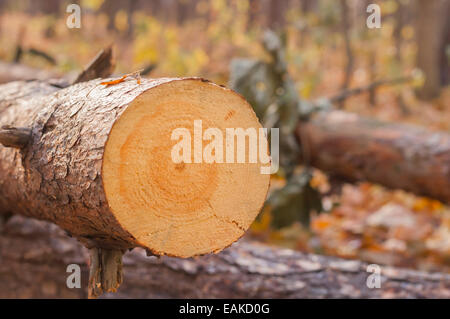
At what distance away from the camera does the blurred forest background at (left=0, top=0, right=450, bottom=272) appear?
10.3 feet

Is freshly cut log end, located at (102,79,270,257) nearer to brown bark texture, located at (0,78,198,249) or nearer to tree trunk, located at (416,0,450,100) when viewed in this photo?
brown bark texture, located at (0,78,198,249)

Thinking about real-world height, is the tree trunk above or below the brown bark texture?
above

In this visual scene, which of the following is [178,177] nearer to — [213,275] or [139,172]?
[139,172]

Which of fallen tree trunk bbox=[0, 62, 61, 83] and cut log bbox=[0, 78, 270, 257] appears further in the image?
fallen tree trunk bbox=[0, 62, 61, 83]

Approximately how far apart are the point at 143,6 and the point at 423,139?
16.2 metres

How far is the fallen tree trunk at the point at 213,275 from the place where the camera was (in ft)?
6.65

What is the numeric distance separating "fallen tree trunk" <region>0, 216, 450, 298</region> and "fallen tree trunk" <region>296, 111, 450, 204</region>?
2.89 ft

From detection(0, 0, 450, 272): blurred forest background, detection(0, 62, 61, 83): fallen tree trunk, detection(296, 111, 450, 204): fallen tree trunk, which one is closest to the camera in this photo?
detection(296, 111, 450, 204): fallen tree trunk

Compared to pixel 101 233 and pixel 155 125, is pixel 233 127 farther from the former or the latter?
pixel 101 233

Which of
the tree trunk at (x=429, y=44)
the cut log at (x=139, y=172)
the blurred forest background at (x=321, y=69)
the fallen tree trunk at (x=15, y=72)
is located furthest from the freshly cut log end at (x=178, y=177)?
the tree trunk at (x=429, y=44)

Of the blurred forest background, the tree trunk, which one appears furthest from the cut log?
the tree trunk

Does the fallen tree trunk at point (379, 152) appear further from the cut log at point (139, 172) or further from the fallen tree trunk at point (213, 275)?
the cut log at point (139, 172)

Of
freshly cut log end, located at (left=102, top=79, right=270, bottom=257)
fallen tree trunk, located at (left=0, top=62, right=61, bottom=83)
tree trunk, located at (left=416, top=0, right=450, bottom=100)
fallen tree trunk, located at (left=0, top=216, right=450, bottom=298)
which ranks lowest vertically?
fallen tree trunk, located at (left=0, top=216, right=450, bottom=298)

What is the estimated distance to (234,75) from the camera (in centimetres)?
309
